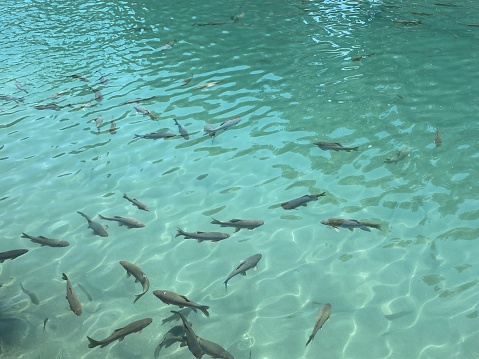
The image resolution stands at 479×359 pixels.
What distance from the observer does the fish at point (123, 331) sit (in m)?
3.96

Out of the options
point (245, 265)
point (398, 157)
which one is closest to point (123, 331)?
point (245, 265)

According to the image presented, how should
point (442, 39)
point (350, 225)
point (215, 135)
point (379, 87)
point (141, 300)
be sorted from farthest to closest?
point (442, 39) → point (379, 87) → point (215, 135) → point (350, 225) → point (141, 300)

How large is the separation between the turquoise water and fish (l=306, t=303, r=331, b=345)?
0.14 meters

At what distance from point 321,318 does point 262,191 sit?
2.31 metres

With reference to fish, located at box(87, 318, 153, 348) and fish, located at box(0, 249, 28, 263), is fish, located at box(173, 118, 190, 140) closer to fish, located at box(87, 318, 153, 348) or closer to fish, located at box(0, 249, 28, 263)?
fish, located at box(0, 249, 28, 263)

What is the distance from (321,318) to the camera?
13.6 ft

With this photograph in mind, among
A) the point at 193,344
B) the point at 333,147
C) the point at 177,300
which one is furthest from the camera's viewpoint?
the point at 333,147

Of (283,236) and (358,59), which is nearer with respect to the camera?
(283,236)

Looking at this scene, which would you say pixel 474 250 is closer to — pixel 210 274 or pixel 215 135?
pixel 210 274

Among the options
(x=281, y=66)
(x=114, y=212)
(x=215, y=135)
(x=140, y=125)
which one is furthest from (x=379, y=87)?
(x=114, y=212)

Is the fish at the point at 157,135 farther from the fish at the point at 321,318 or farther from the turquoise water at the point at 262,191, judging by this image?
the fish at the point at 321,318

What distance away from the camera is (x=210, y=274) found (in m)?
4.92

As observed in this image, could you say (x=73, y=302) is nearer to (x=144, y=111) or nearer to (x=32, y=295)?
(x=32, y=295)

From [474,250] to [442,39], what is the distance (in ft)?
26.1
